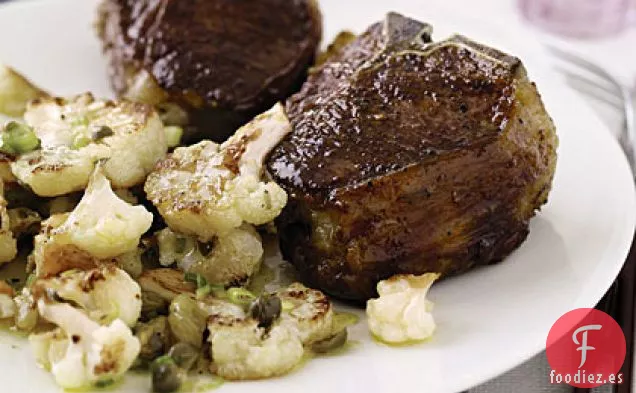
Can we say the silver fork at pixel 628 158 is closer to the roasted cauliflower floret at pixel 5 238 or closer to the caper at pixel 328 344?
the caper at pixel 328 344

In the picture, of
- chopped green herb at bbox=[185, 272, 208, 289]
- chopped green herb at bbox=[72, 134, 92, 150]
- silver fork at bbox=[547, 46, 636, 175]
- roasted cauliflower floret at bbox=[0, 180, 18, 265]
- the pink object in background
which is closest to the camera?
chopped green herb at bbox=[185, 272, 208, 289]

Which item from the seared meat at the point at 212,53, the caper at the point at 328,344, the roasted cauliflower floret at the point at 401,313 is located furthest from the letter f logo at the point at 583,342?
the seared meat at the point at 212,53

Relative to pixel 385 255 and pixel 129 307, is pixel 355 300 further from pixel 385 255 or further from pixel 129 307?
pixel 129 307

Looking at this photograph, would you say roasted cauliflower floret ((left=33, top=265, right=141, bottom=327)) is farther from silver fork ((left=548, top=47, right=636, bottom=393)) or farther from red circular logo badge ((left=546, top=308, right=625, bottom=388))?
silver fork ((left=548, top=47, right=636, bottom=393))

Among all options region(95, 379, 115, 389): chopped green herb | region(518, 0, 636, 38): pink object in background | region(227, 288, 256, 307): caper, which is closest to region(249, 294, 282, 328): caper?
region(227, 288, 256, 307): caper

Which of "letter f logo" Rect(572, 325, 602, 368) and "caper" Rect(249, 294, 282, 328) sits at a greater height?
"caper" Rect(249, 294, 282, 328)

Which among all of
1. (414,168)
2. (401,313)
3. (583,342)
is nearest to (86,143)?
(414,168)
